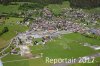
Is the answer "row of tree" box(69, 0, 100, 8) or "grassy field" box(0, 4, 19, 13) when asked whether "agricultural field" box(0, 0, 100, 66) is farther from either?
"row of tree" box(69, 0, 100, 8)

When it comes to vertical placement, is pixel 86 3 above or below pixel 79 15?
above

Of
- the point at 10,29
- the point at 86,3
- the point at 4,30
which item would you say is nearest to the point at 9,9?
the point at 10,29

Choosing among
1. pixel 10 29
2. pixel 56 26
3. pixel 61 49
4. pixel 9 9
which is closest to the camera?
pixel 61 49

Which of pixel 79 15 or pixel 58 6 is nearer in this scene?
pixel 79 15

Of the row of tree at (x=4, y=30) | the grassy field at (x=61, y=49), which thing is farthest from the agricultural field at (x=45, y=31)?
the row of tree at (x=4, y=30)

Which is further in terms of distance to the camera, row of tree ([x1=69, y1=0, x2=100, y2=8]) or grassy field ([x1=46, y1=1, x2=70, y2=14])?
row of tree ([x1=69, y1=0, x2=100, y2=8])

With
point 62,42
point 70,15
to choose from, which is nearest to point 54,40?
point 62,42

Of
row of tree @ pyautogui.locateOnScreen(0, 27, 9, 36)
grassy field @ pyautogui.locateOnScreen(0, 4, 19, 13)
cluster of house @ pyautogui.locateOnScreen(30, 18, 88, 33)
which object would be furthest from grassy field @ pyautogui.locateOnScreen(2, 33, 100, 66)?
grassy field @ pyautogui.locateOnScreen(0, 4, 19, 13)

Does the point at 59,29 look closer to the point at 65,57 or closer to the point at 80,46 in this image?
the point at 80,46

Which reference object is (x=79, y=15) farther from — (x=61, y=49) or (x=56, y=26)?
(x=61, y=49)
